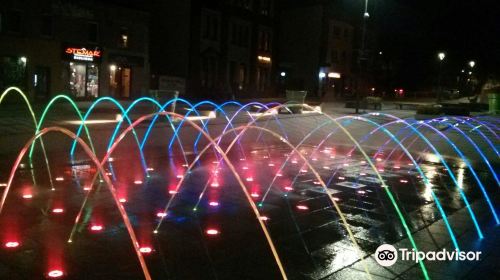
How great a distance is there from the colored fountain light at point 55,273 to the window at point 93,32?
118 ft

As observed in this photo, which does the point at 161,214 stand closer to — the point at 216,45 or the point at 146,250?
the point at 146,250

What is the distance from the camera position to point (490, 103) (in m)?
41.8

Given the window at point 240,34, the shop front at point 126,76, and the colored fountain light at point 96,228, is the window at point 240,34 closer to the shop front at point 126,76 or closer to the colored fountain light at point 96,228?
the shop front at point 126,76

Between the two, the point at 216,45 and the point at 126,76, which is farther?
the point at 216,45

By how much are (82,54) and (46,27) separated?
3.25 meters

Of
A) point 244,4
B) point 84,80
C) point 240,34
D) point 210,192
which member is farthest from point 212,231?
point 244,4

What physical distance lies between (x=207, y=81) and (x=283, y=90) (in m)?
15.1

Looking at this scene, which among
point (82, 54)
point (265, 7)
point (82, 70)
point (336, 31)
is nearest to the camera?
point (82, 54)

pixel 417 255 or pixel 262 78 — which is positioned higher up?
pixel 262 78

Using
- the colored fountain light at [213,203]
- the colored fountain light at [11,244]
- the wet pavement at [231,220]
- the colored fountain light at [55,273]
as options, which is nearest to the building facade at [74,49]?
the wet pavement at [231,220]

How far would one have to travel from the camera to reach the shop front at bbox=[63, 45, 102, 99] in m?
37.4

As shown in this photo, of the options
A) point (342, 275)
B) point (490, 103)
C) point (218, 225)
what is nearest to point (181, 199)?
point (218, 225)

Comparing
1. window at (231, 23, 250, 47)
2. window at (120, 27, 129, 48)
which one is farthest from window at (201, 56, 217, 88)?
window at (120, 27, 129, 48)

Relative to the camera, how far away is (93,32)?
39.3 metres
